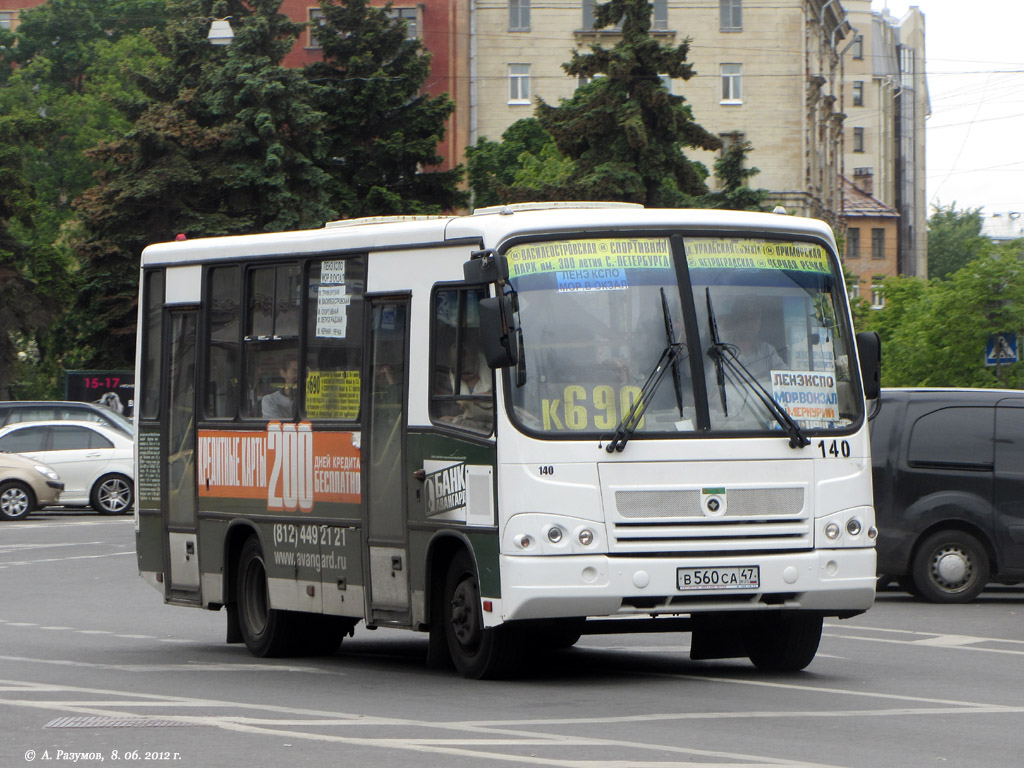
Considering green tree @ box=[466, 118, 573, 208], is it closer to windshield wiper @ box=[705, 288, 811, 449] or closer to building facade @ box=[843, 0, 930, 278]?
windshield wiper @ box=[705, 288, 811, 449]

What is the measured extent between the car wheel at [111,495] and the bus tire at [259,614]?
20666 millimetres

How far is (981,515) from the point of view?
17125 mm

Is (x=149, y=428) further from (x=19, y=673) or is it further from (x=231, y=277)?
(x=19, y=673)

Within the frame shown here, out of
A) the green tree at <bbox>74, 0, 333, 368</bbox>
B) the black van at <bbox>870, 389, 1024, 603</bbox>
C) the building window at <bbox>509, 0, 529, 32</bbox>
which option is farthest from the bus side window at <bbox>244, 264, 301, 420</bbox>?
the building window at <bbox>509, 0, 529, 32</bbox>

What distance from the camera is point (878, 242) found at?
113m

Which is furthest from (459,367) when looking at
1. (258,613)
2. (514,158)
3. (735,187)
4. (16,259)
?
(514,158)

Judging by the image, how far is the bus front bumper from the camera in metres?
10.1

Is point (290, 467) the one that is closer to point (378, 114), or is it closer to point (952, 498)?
point (952, 498)

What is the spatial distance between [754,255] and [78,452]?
2396 centimetres

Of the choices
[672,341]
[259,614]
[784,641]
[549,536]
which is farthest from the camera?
[259,614]

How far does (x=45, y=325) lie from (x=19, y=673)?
4219 cm

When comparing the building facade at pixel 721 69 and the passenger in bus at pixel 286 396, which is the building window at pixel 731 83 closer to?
the building facade at pixel 721 69

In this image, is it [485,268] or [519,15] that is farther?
[519,15]

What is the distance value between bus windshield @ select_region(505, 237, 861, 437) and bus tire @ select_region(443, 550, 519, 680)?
1.05 metres
